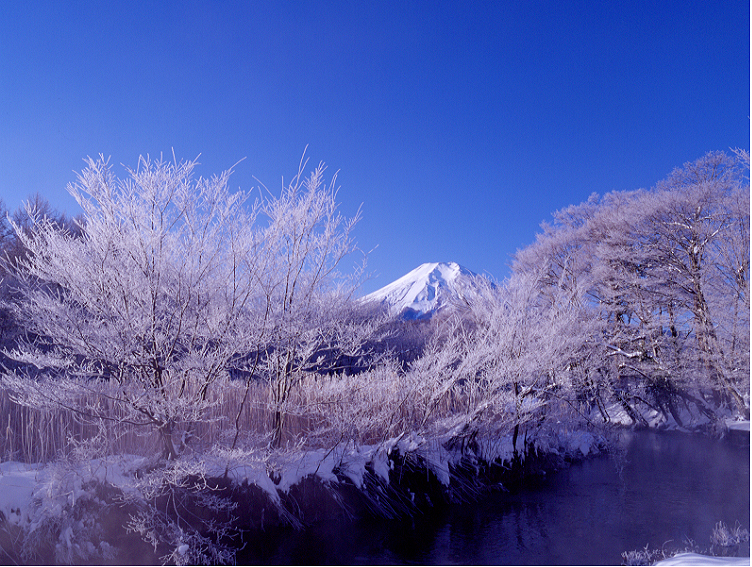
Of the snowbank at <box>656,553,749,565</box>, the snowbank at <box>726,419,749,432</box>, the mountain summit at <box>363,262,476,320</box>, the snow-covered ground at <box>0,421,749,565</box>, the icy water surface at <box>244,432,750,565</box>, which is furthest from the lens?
the snowbank at <box>726,419,749,432</box>

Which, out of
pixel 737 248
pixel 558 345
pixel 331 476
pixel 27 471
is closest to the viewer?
pixel 27 471

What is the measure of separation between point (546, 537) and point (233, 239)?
18.2 ft

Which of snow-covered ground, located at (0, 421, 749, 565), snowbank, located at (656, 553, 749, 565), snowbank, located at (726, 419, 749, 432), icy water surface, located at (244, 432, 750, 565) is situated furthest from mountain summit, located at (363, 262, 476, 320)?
snowbank, located at (726, 419, 749, 432)

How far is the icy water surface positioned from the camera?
5.34 meters

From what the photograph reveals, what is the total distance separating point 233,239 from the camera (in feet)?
17.7

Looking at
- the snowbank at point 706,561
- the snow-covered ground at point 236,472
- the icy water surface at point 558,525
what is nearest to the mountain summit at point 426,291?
the snow-covered ground at point 236,472

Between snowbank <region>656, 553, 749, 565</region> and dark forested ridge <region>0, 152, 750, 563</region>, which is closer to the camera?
snowbank <region>656, 553, 749, 565</region>

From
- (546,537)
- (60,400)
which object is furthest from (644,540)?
(60,400)

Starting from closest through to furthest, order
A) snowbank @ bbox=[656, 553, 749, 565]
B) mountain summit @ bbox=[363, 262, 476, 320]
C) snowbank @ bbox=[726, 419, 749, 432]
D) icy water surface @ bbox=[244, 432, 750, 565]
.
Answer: snowbank @ bbox=[656, 553, 749, 565] → icy water surface @ bbox=[244, 432, 750, 565] → mountain summit @ bbox=[363, 262, 476, 320] → snowbank @ bbox=[726, 419, 749, 432]

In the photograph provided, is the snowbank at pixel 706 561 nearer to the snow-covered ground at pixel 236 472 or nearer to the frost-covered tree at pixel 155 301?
the snow-covered ground at pixel 236 472

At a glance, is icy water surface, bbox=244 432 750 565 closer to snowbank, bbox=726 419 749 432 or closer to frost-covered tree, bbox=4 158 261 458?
snowbank, bbox=726 419 749 432

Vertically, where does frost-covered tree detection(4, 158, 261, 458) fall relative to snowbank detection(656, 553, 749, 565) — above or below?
above

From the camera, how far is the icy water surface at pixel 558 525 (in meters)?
5.34

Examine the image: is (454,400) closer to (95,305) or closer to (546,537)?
(546,537)
